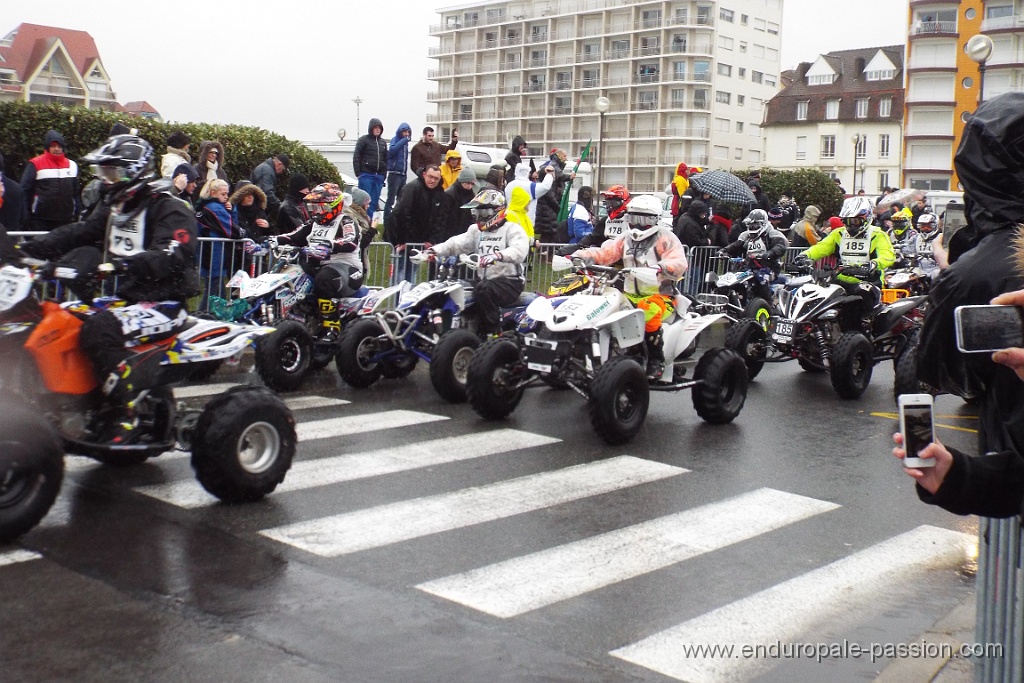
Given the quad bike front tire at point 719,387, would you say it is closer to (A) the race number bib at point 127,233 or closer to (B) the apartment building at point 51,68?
(A) the race number bib at point 127,233

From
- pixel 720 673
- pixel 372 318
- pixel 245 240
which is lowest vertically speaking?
pixel 720 673

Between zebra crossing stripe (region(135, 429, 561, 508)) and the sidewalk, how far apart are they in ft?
12.9

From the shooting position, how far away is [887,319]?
1270cm

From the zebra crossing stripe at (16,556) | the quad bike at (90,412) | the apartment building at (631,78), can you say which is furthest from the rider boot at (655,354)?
the apartment building at (631,78)

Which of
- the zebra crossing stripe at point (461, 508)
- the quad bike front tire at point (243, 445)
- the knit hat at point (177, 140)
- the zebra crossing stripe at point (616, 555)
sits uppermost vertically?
the knit hat at point (177, 140)

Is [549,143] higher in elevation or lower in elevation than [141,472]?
higher

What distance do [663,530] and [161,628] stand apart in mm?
3043

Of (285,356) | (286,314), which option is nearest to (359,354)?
(285,356)

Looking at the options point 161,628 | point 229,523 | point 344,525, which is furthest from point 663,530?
point 161,628

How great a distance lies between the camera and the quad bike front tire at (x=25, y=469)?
5.40 m

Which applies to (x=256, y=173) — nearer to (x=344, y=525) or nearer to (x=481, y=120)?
(x=344, y=525)

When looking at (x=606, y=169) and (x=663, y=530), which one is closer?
(x=663, y=530)

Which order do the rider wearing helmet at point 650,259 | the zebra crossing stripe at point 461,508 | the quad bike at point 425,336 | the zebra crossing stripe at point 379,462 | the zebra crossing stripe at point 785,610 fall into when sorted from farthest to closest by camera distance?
1. the quad bike at point 425,336
2. the rider wearing helmet at point 650,259
3. the zebra crossing stripe at point 379,462
4. the zebra crossing stripe at point 461,508
5. the zebra crossing stripe at point 785,610

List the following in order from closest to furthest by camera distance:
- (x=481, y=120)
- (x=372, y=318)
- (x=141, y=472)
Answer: (x=141, y=472)
(x=372, y=318)
(x=481, y=120)
